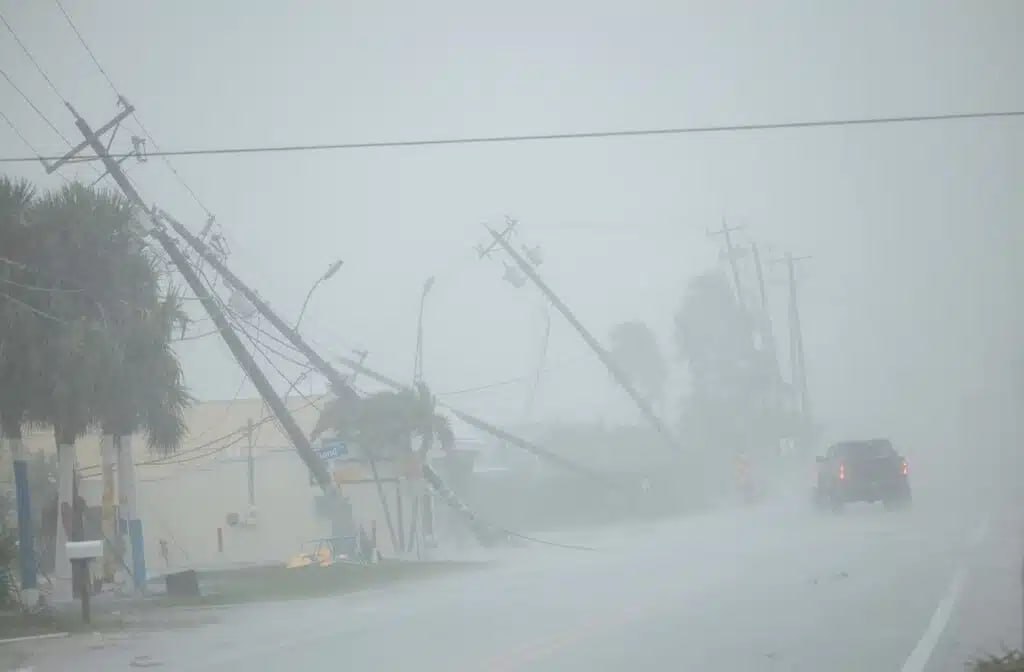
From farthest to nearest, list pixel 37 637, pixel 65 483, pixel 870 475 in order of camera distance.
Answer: pixel 870 475
pixel 65 483
pixel 37 637

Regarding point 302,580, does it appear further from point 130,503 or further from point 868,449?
point 868,449

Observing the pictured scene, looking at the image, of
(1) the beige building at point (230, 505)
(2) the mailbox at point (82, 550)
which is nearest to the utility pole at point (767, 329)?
(1) the beige building at point (230, 505)

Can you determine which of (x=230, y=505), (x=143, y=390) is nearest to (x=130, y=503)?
(x=143, y=390)

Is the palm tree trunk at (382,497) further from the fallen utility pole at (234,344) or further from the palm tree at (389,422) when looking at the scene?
the fallen utility pole at (234,344)

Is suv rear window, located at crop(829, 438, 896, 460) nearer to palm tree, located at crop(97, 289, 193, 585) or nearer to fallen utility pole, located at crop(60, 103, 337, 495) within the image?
fallen utility pole, located at crop(60, 103, 337, 495)

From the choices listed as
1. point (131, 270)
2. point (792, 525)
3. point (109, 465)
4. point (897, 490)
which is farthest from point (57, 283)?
point (897, 490)

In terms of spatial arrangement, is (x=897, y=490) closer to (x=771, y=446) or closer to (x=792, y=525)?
(x=792, y=525)

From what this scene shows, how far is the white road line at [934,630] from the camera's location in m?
13.1

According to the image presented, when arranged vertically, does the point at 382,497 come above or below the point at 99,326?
below

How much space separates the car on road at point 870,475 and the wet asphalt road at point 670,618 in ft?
27.1

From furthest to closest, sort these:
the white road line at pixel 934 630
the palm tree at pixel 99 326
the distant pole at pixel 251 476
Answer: the distant pole at pixel 251 476 < the palm tree at pixel 99 326 < the white road line at pixel 934 630

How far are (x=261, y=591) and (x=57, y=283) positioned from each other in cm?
743

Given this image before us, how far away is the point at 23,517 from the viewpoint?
84.2 feet

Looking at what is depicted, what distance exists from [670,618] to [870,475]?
A: 2410 cm
